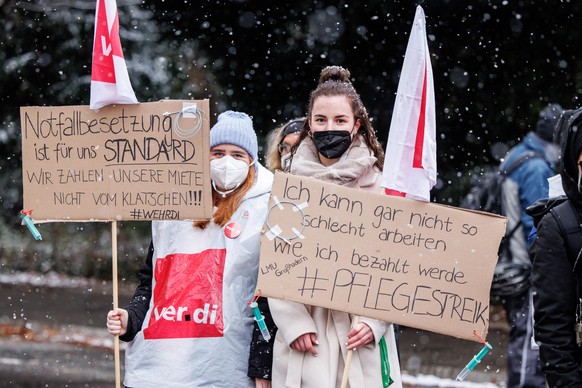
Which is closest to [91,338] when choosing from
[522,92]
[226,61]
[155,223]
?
[226,61]

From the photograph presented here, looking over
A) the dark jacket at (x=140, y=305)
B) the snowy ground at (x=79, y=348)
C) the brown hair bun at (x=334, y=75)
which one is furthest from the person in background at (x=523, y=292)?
the dark jacket at (x=140, y=305)

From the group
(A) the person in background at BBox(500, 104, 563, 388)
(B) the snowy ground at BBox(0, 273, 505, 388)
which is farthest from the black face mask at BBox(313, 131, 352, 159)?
(B) the snowy ground at BBox(0, 273, 505, 388)

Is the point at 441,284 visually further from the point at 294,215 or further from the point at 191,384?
the point at 191,384

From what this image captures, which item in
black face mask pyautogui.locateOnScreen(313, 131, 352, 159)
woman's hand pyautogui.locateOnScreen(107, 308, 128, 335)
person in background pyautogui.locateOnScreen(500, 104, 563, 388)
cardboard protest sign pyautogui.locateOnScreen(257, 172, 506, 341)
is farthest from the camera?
person in background pyautogui.locateOnScreen(500, 104, 563, 388)

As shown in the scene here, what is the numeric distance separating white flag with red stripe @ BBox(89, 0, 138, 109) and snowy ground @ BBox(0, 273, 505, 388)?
5.04 meters

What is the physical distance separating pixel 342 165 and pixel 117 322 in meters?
1.13

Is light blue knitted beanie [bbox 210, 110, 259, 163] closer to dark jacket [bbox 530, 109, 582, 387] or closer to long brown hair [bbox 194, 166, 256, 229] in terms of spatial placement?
long brown hair [bbox 194, 166, 256, 229]

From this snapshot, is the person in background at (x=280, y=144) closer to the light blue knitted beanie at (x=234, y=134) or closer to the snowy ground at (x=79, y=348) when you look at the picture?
the light blue knitted beanie at (x=234, y=134)

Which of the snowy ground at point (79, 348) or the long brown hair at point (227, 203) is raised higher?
the long brown hair at point (227, 203)

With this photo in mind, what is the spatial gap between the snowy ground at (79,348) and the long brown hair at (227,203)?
4.70m

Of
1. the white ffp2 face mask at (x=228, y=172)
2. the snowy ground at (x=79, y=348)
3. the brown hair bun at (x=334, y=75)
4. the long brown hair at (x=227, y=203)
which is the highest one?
the brown hair bun at (x=334, y=75)

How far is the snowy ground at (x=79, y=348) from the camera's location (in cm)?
891

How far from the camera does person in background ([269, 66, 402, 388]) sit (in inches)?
155

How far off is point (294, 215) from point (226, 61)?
8180 mm
